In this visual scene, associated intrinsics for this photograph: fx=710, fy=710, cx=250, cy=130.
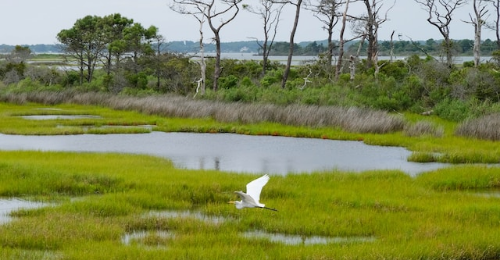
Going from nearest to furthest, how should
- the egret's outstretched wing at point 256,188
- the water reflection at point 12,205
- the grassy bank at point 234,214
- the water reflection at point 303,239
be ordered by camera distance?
1. the grassy bank at point 234,214
2. the water reflection at point 303,239
3. the egret's outstretched wing at point 256,188
4. the water reflection at point 12,205

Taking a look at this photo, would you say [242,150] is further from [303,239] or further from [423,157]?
[303,239]

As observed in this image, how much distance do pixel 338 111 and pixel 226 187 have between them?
44.4 feet

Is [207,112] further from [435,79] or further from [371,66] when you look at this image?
[371,66]

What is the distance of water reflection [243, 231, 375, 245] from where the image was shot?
10.3m

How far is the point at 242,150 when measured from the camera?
21594mm

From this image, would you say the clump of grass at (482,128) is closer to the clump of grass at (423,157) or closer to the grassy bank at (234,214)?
the clump of grass at (423,157)

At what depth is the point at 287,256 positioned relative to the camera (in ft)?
30.7

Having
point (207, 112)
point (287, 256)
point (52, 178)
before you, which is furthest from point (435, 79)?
point (287, 256)

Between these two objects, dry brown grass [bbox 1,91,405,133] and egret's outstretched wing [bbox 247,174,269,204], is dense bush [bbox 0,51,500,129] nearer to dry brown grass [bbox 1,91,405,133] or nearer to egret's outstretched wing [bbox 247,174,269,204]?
dry brown grass [bbox 1,91,405,133]

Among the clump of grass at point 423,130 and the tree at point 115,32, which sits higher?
the tree at point 115,32

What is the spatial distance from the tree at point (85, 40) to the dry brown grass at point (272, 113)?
1339 cm

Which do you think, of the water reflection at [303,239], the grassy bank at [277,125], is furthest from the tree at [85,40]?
the water reflection at [303,239]

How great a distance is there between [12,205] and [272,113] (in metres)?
16.9

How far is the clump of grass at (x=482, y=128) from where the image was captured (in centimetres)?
2245
